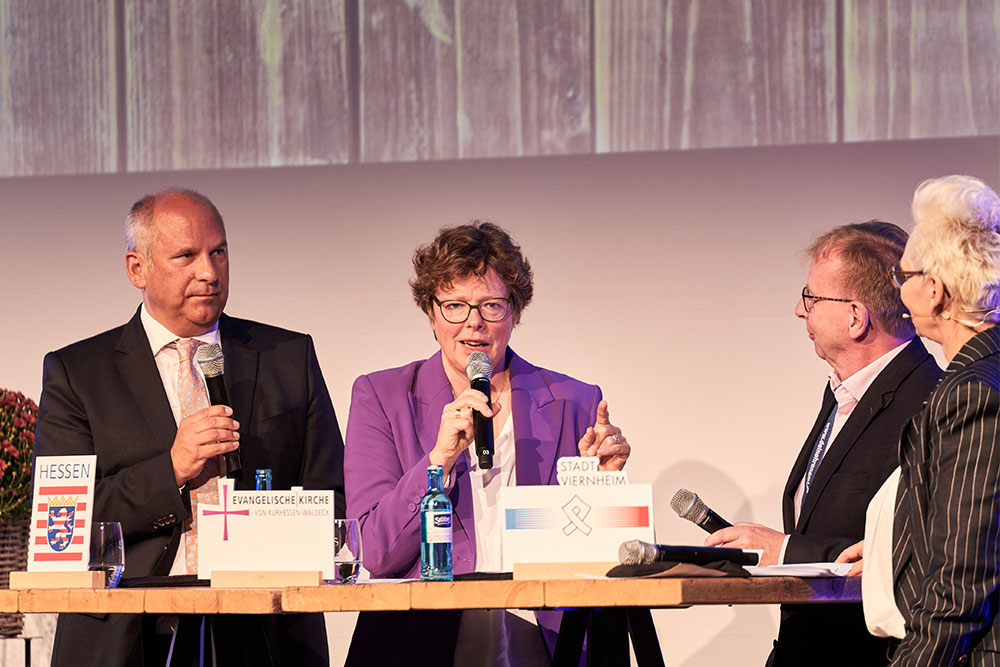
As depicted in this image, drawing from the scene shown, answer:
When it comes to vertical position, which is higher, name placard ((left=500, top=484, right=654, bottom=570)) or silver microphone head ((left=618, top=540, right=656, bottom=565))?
name placard ((left=500, top=484, right=654, bottom=570))

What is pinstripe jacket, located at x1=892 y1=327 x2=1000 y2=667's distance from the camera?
2.01m

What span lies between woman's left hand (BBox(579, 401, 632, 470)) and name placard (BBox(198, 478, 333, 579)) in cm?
66

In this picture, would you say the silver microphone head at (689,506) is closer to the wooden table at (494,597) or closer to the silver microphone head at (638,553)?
the wooden table at (494,597)

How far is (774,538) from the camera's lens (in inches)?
117

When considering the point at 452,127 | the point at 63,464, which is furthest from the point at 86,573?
the point at 452,127

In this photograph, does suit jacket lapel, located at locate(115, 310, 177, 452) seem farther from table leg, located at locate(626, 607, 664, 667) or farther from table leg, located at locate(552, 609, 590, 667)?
table leg, located at locate(626, 607, 664, 667)

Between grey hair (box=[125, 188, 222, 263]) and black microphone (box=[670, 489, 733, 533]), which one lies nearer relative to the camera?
black microphone (box=[670, 489, 733, 533])

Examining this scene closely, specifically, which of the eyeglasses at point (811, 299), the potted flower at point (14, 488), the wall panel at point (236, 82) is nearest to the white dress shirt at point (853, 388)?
the eyeglasses at point (811, 299)

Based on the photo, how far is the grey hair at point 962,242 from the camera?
2.27m

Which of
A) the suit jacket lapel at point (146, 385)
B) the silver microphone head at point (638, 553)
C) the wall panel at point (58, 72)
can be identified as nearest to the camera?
the silver microphone head at point (638, 553)

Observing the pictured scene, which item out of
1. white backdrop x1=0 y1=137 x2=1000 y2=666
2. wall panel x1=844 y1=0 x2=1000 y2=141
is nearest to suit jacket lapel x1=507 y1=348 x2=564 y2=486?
white backdrop x1=0 y1=137 x2=1000 y2=666

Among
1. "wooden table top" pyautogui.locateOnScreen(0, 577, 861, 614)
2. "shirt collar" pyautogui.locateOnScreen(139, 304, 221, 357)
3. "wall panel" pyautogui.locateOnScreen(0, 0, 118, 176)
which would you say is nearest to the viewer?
"wooden table top" pyautogui.locateOnScreen(0, 577, 861, 614)

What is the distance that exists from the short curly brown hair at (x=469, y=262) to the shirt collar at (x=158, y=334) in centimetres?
66

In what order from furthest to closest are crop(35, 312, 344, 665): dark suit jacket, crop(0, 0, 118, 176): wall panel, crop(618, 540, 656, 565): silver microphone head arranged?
crop(0, 0, 118, 176): wall panel → crop(35, 312, 344, 665): dark suit jacket → crop(618, 540, 656, 565): silver microphone head
